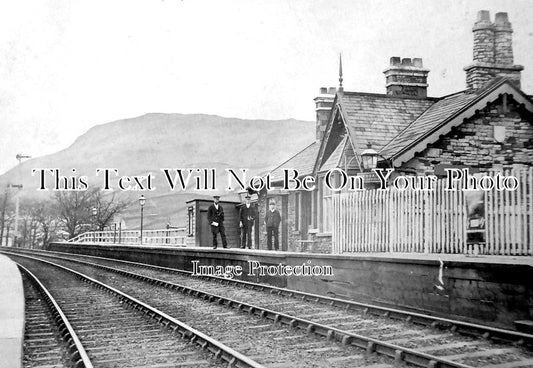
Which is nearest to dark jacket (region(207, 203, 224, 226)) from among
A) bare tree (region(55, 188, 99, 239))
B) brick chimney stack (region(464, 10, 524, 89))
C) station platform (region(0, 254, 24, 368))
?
station platform (region(0, 254, 24, 368))

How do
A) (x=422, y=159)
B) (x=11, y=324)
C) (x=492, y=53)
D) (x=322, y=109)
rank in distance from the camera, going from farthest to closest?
(x=322, y=109) < (x=492, y=53) < (x=422, y=159) < (x=11, y=324)

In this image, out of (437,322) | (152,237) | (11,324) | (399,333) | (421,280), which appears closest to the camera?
(399,333)

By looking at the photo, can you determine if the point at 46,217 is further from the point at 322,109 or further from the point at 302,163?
the point at 322,109

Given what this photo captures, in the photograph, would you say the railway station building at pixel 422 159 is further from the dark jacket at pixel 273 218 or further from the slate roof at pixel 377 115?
the dark jacket at pixel 273 218

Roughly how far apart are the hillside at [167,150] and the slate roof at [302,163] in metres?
43.0

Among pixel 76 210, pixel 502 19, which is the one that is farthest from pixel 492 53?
pixel 76 210

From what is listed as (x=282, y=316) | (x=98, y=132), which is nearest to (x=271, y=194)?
(x=282, y=316)

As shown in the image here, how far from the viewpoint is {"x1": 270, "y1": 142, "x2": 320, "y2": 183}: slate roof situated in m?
24.4

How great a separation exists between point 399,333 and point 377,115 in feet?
39.8

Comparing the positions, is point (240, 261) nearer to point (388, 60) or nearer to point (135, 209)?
point (388, 60)

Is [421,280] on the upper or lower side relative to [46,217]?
lower

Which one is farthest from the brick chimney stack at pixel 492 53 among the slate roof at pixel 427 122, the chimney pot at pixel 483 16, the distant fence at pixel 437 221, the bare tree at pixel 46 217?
the bare tree at pixel 46 217

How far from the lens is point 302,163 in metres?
25.9

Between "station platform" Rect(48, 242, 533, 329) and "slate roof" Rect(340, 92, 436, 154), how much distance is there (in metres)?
4.67
